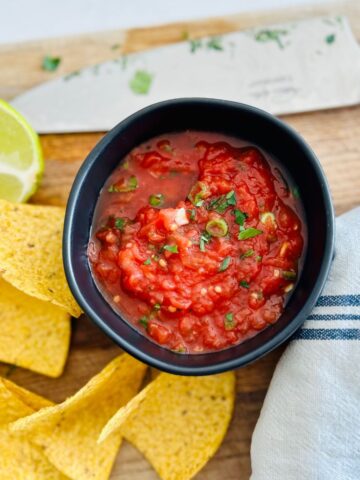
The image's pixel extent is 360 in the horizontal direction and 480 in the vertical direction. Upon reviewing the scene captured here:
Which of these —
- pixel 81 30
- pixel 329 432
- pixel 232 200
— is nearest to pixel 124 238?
pixel 232 200

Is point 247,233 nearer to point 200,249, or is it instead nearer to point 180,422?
point 200,249

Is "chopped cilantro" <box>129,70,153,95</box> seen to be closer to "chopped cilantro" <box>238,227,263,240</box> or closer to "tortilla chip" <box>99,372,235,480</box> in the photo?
"chopped cilantro" <box>238,227,263,240</box>

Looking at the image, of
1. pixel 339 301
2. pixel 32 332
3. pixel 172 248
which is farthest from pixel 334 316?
pixel 32 332

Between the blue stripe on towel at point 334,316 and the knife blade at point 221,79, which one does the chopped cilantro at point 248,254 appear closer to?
the blue stripe on towel at point 334,316

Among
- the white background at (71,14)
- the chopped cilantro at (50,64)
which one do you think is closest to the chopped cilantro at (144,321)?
the chopped cilantro at (50,64)

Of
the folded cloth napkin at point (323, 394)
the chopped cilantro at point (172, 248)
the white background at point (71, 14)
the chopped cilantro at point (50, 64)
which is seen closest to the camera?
the chopped cilantro at point (172, 248)

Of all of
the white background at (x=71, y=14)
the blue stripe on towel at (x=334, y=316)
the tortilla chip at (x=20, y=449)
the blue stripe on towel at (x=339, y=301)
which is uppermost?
the white background at (x=71, y=14)
